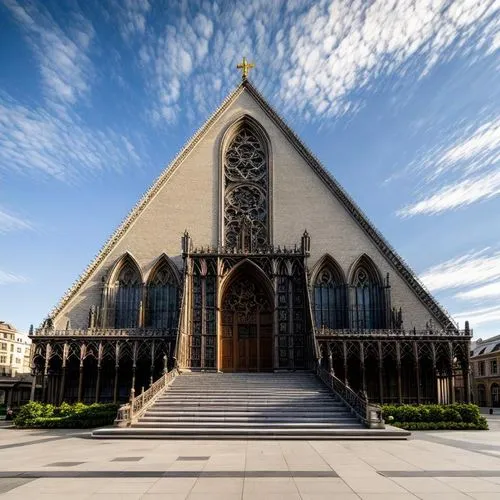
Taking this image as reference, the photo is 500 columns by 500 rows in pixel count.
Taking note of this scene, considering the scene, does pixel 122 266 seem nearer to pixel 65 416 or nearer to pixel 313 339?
pixel 65 416

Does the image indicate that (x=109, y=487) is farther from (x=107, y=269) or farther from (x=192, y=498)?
(x=107, y=269)

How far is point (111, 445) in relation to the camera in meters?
17.2

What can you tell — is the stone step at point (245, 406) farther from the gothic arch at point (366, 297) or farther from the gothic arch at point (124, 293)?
the gothic arch at point (366, 297)

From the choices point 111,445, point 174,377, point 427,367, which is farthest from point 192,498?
point 427,367

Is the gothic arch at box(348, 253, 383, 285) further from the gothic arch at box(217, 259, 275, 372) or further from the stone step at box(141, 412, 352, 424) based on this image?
the stone step at box(141, 412, 352, 424)

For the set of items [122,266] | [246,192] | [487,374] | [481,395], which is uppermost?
[246,192]

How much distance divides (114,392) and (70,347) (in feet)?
13.5

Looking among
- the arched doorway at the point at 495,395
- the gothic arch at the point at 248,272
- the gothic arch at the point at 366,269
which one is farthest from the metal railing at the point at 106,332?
the arched doorway at the point at 495,395

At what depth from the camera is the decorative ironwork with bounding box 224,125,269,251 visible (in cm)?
3806

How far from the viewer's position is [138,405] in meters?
22.5

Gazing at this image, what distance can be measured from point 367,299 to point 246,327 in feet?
29.7

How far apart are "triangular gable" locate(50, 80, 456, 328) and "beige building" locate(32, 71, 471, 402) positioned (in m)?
0.09

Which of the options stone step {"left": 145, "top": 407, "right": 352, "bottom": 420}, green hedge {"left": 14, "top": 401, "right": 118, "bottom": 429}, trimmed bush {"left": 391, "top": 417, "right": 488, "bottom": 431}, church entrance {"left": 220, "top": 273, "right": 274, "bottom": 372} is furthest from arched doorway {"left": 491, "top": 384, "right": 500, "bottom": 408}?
green hedge {"left": 14, "top": 401, "right": 118, "bottom": 429}

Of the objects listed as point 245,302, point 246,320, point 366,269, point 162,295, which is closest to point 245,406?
point 246,320
